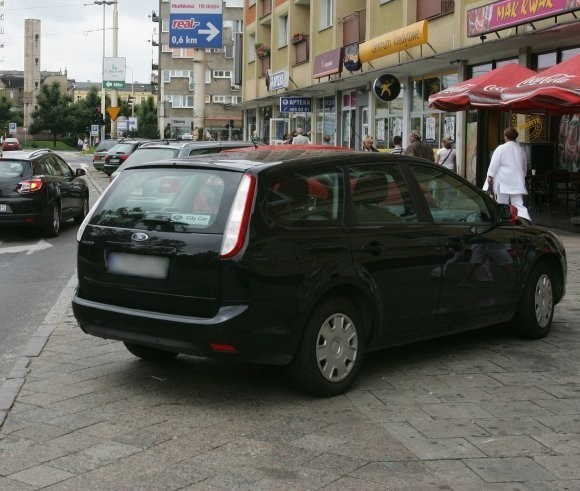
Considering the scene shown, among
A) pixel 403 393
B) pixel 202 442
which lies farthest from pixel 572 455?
pixel 202 442

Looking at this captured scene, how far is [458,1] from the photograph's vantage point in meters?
20.5

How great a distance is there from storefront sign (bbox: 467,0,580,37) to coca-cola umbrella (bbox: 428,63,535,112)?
1184mm

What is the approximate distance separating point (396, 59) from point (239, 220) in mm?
20683

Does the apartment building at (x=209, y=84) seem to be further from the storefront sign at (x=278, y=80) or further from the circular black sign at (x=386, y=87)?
the circular black sign at (x=386, y=87)

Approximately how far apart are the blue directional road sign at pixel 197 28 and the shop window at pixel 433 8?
23.1ft

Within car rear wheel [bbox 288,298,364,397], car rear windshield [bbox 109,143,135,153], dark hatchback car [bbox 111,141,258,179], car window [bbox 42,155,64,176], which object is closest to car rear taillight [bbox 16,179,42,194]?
car window [bbox 42,155,64,176]

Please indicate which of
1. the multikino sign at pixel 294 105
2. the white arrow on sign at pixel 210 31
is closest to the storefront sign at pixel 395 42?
the white arrow on sign at pixel 210 31

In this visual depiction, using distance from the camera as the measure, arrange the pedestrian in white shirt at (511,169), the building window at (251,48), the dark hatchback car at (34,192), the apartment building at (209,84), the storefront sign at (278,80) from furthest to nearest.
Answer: the apartment building at (209,84), the building window at (251,48), the storefront sign at (278,80), the dark hatchback car at (34,192), the pedestrian in white shirt at (511,169)

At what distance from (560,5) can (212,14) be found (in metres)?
14.6

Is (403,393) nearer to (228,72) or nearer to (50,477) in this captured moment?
(50,477)

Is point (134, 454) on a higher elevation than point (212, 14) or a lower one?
lower

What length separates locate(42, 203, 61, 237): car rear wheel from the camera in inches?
585

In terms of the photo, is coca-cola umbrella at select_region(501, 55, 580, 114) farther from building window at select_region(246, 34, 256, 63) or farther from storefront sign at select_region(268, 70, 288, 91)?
building window at select_region(246, 34, 256, 63)

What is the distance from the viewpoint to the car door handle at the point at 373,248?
560 cm
